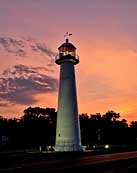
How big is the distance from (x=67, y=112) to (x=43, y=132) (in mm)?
17827

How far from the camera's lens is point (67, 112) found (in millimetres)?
51719

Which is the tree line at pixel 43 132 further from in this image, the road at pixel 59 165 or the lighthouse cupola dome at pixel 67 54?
the road at pixel 59 165

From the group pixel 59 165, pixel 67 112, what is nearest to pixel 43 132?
pixel 67 112

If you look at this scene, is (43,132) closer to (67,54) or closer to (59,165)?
(67,54)

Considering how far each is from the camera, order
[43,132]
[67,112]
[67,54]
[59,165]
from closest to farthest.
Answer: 1. [59,165]
2. [67,112]
3. [67,54]
4. [43,132]

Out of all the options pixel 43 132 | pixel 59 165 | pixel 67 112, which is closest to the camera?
pixel 59 165

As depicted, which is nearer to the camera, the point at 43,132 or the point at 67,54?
the point at 67,54

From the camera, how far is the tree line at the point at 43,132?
63331 mm

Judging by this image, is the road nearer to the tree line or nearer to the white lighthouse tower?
the white lighthouse tower

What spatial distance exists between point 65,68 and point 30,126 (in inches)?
835

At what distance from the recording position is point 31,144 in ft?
207

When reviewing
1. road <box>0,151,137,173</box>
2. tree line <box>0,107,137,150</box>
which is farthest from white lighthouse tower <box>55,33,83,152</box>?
road <box>0,151,137,173</box>

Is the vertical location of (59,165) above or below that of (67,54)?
below

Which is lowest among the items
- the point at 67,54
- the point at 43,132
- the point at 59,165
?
the point at 59,165
